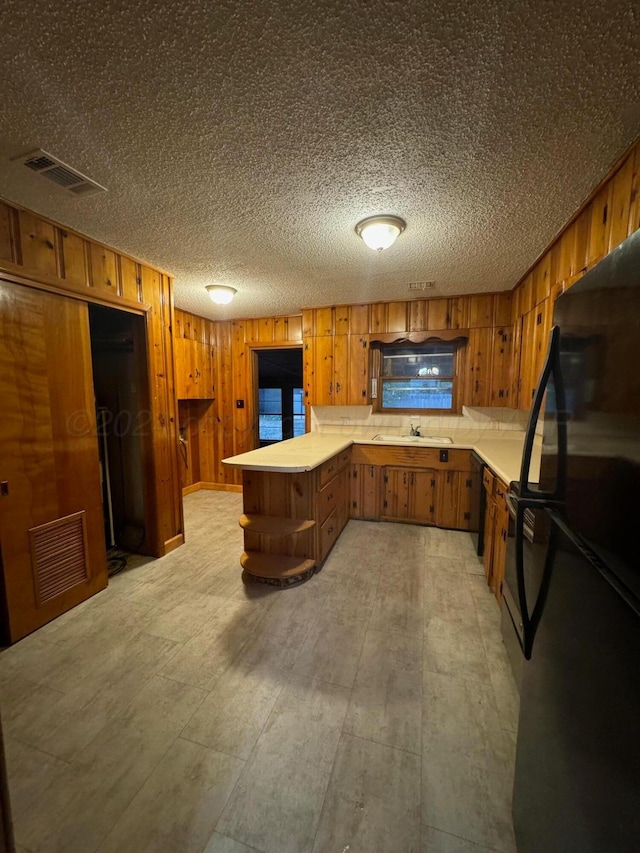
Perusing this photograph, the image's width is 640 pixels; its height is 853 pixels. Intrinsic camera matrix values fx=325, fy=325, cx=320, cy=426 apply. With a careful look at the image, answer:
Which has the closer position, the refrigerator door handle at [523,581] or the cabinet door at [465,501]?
the refrigerator door handle at [523,581]

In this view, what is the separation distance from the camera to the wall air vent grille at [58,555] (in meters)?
2.01

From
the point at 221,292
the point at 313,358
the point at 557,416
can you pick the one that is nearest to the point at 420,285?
the point at 313,358

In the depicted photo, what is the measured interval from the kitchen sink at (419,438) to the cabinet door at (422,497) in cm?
37

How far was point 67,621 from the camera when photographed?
6.85 ft

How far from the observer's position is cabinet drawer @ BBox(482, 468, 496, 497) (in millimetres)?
2407

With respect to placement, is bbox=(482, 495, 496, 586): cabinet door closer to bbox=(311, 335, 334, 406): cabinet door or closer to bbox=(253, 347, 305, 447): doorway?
bbox=(311, 335, 334, 406): cabinet door

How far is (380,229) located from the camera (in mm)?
2035

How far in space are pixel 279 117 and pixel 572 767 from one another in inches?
84.9

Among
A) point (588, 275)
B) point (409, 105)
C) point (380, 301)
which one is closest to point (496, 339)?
point (380, 301)

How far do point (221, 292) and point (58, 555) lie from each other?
2.62 meters

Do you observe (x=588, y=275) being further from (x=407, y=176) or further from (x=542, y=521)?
(x=407, y=176)

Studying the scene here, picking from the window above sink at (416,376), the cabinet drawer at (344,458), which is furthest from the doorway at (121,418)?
the window above sink at (416,376)

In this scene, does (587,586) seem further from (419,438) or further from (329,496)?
(419,438)

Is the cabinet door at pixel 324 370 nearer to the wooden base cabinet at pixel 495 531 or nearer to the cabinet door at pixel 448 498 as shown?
the cabinet door at pixel 448 498
